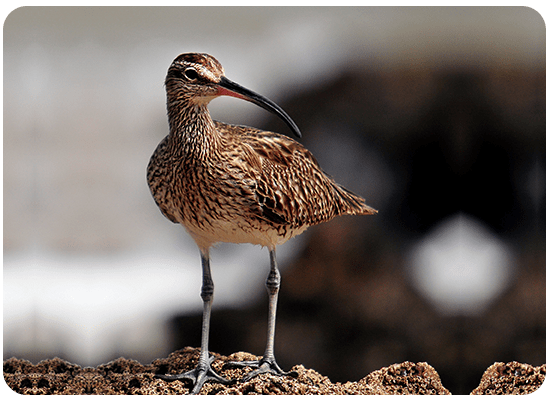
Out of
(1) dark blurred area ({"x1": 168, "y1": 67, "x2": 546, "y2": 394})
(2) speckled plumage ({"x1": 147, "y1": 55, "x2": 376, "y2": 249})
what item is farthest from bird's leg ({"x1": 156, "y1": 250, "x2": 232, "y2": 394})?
(1) dark blurred area ({"x1": 168, "y1": 67, "x2": 546, "y2": 394})

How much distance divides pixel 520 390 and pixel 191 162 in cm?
322

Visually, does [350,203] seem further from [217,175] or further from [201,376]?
[201,376]

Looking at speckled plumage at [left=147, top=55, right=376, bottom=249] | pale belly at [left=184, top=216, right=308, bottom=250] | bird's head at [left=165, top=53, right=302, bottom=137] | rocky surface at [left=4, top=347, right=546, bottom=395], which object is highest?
bird's head at [left=165, top=53, right=302, bottom=137]

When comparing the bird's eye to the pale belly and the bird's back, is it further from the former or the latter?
the pale belly

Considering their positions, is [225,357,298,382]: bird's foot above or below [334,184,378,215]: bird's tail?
below

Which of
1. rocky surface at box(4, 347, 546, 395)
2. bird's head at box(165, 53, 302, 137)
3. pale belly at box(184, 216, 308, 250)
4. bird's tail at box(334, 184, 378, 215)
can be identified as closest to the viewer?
bird's head at box(165, 53, 302, 137)

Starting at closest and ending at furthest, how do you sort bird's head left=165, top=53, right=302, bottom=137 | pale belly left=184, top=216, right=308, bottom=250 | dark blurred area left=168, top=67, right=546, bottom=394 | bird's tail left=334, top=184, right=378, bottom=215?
bird's head left=165, top=53, right=302, bottom=137 < pale belly left=184, top=216, right=308, bottom=250 < bird's tail left=334, top=184, right=378, bottom=215 < dark blurred area left=168, top=67, right=546, bottom=394

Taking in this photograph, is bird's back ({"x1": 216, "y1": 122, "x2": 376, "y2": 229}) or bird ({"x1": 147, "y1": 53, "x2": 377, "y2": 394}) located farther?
bird's back ({"x1": 216, "y1": 122, "x2": 376, "y2": 229})

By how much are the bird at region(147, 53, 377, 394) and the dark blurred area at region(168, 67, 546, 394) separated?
1.78 metres

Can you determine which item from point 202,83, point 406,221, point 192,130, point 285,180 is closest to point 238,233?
point 285,180

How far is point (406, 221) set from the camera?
693cm

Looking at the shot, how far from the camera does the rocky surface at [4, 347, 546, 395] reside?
504 cm

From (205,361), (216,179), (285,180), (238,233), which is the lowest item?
(205,361)

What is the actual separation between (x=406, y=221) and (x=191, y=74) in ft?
10.7
